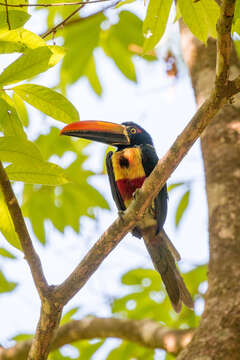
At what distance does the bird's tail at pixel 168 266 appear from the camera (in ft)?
12.2

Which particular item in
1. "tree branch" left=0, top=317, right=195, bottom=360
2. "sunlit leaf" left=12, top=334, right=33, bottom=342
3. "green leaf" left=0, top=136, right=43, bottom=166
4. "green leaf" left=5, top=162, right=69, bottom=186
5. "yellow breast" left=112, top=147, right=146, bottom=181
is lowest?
"tree branch" left=0, top=317, right=195, bottom=360

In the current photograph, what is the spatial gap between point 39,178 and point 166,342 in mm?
1869

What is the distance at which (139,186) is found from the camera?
407cm

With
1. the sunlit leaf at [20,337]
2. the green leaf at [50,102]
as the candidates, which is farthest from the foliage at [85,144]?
the sunlit leaf at [20,337]

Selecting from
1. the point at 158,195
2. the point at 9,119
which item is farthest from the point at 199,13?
the point at 158,195

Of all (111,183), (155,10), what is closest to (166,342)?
(111,183)

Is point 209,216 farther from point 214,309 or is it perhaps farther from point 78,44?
point 78,44

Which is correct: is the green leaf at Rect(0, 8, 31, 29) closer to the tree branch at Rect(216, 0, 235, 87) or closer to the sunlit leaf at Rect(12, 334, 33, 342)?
the tree branch at Rect(216, 0, 235, 87)

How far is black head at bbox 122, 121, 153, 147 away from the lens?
4.52m

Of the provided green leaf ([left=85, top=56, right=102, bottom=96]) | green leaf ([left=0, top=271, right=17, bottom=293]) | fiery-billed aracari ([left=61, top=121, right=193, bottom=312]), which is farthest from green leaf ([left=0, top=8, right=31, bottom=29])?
green leaf ([left=85, top=56, right=102, bottom=96])

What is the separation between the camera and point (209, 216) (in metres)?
3.62

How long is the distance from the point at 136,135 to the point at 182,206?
0.80 metres

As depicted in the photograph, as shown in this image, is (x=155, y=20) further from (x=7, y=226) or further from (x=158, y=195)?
(x=158, y=195)

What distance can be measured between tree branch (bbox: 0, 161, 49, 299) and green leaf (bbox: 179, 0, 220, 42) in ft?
3.97
